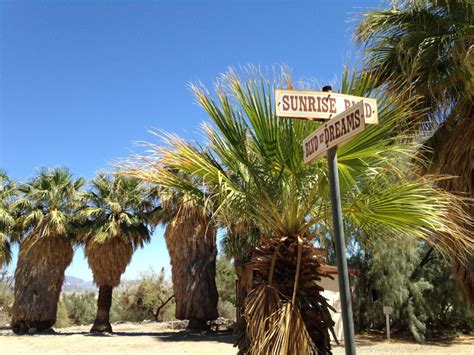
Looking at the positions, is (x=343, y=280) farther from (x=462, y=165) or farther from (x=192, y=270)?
(x=192, y=270)

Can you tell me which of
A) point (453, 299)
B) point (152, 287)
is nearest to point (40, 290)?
point (152, 287)

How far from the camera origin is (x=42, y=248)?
77.5ft

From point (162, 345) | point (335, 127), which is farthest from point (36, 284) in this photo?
point (335, 127)

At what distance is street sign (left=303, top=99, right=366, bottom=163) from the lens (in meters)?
2.84

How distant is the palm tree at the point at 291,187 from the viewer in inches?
162

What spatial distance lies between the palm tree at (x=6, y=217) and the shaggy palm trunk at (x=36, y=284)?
0.88 m

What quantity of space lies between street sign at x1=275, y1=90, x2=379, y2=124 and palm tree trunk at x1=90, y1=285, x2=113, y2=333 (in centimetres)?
2290

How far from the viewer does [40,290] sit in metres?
23.6

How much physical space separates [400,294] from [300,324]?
62.9 feet

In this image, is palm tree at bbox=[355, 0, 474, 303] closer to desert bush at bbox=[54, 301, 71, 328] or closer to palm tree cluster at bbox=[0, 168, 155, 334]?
palm tree cluster at bbox=[0, 168, 155, 334]

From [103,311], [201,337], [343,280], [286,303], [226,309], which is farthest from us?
[226,309]

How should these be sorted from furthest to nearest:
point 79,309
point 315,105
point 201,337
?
1. point 79,309
2. point 201,337
3. point 315,105

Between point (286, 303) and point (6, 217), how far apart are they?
76.0ft

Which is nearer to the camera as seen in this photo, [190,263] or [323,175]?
[323,175]
